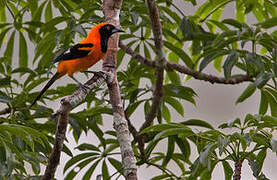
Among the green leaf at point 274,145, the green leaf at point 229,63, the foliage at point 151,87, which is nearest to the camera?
the green leaf at point 274,145

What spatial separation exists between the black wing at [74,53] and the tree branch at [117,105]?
15.8 inches

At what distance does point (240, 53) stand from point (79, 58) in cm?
106

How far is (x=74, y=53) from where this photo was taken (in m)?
3.11

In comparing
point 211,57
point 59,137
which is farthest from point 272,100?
point 59,137

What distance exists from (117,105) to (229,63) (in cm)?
65

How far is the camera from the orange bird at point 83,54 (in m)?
3.06

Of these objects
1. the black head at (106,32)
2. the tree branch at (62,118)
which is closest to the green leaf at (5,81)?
the black head at (106,32)

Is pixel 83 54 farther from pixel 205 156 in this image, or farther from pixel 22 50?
pixel 205 156

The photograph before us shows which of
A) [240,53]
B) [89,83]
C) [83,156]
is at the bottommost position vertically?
[83,156]

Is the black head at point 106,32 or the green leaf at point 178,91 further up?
the black head at point 106,32

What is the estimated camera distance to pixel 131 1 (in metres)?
3.21

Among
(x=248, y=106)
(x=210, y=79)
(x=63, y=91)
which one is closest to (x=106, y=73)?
(x=210, y=79)

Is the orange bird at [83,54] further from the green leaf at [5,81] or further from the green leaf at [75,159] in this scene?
the green leaf at [75,159]

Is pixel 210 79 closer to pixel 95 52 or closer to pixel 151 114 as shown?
pixel 151 114
